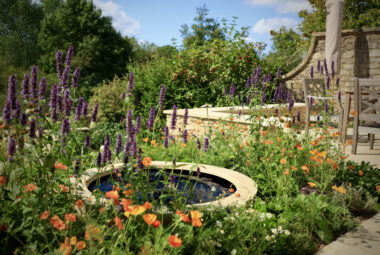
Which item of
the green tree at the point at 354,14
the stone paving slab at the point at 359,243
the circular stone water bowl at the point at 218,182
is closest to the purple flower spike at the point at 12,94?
the circular stone water bowl at the point at 218,182

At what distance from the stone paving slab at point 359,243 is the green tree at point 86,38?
2326cm

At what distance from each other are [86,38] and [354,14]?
1895cm

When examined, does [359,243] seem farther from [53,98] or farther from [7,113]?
[7,113]

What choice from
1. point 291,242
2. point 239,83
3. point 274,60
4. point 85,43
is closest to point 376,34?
point 274,60

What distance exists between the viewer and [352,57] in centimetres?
862

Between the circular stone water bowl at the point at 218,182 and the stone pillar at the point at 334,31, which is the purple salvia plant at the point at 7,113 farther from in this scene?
the stone pillar at the point at 334,31

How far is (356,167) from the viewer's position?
346cm

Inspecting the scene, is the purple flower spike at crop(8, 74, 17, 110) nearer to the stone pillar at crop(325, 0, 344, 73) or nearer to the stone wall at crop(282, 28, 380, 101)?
the stone pillar at crop(325, 0, 344, 73)

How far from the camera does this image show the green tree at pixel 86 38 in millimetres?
23875

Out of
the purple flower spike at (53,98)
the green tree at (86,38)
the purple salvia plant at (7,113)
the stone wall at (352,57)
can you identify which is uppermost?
the green tree at (86,38)

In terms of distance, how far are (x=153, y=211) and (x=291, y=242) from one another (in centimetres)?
98

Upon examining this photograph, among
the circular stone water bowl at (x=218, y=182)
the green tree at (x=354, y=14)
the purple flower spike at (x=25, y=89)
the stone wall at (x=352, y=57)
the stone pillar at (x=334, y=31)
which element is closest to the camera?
the purple flower spike at (x=25, y=89)

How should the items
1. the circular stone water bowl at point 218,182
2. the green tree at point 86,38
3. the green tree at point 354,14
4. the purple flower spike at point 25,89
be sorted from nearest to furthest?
1. the purple flower spike at point 25,89
2. the circular stone water bowl at point 218,182
3. the green tree at point 354,14
4. the green tree at point 86,38

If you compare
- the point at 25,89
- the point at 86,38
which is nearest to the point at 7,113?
the point at 25,89
